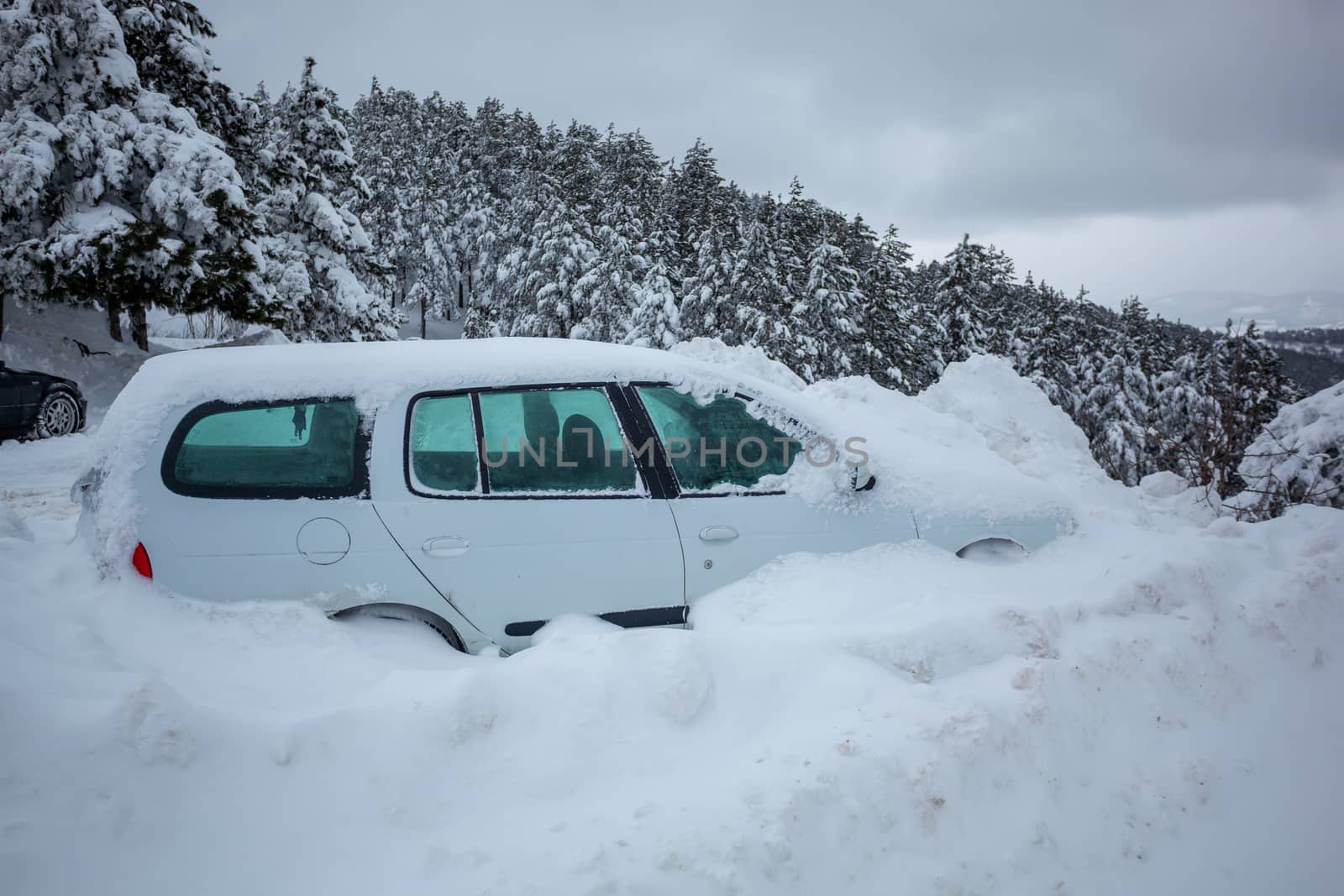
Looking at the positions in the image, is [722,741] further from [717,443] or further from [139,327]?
[139,327]

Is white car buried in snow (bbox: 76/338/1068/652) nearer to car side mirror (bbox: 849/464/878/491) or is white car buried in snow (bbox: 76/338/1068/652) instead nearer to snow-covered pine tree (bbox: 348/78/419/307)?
car side mirror (bbox: 849/464/878/491)

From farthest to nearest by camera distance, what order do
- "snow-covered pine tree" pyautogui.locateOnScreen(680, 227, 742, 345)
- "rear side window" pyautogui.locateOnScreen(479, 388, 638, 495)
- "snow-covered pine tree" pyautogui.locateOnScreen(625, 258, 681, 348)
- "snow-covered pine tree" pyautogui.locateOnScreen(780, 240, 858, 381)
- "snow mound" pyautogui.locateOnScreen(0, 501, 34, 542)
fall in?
"snow-covered pine tree" pyautogui.locateOnScreen(680, 227, 742, 345) → "snow-covered pine tree" pyautogui.locateOnScreen(625, 258, 681, 348) → "snow-covered pine tree" pyautogui.locateOnScreen(780, 240, 858, 381) → "snow mound" pyautogui.locateOnScreen(0, 501, 34, 542) → "rear side window" pyautogui.locateOnScreen(479, 388, 638, 495)

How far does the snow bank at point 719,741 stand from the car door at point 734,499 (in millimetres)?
120

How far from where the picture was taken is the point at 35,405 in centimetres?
961

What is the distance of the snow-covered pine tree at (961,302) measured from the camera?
104ft

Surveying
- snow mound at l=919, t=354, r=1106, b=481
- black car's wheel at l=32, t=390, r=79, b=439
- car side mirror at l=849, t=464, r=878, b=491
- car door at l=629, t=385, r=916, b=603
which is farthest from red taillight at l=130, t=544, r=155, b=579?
black car's wheel at l=32, t=390, r=79, b=439

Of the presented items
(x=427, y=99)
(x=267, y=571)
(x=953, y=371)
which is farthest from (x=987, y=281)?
(x=427, y=99)

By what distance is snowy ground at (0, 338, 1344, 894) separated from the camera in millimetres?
2023

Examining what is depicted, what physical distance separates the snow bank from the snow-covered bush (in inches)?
152

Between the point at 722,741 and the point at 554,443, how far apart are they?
1574 millimetres

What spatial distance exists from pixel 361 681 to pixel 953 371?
796 cm

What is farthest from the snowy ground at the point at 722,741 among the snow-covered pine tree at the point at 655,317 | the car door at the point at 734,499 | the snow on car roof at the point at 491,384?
the snow-covered pine tree at the point at 655,317

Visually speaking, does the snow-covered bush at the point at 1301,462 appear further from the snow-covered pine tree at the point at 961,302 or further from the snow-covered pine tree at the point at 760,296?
the snow-covered pine tree at the point at 961,302

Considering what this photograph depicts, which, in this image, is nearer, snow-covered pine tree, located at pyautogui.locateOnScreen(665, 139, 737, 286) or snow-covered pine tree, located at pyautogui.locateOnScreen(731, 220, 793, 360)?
snow-covered pine tree, located at pyautogui.locateOnScreen(731, 220, 793, 360)
